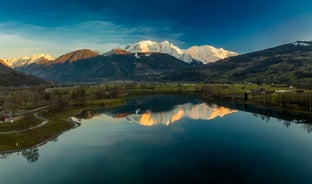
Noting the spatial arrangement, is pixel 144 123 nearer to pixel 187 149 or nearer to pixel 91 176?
pixel 187 149

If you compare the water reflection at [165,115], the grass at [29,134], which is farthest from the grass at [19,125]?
the water reflection at [165,115]

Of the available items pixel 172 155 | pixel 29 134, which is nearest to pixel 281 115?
pixel 172 155

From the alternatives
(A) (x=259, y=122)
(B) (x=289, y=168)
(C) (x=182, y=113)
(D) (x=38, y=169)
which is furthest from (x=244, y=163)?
(C) (x=182, y=113)

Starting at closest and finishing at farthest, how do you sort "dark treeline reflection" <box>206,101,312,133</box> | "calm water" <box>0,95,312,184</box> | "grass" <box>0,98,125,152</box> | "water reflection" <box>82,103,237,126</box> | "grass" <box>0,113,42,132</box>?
"calm water" <box>0,95,312,184</box>
"grass" <box>0,98,125,152</box>
"grass" <box>0,113,42,132</box>
"dark treeline reflection" <box>206,101,312,133</box>
"water reflection" <box>82,103,237,126</box>

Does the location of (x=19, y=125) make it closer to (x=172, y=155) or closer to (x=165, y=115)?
A: (x=172, y=155)

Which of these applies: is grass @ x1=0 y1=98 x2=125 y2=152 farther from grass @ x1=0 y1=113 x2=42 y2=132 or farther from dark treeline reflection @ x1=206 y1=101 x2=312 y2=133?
dark treeline reflection @ x1=206 y1=101 x2=312 y2=133

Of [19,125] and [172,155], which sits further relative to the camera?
[19,125]

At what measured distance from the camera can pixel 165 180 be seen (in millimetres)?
61656

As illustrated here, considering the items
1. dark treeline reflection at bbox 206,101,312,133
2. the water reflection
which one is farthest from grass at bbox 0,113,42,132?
dark treeline reflection at bbox 206,101,312,133

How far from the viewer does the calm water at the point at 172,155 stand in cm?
6444

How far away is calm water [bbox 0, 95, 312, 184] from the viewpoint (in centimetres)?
6444

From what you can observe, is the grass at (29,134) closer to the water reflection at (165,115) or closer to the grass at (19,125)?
the grass at (19,125)

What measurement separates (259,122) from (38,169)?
96.0 m

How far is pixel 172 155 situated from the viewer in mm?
81188
